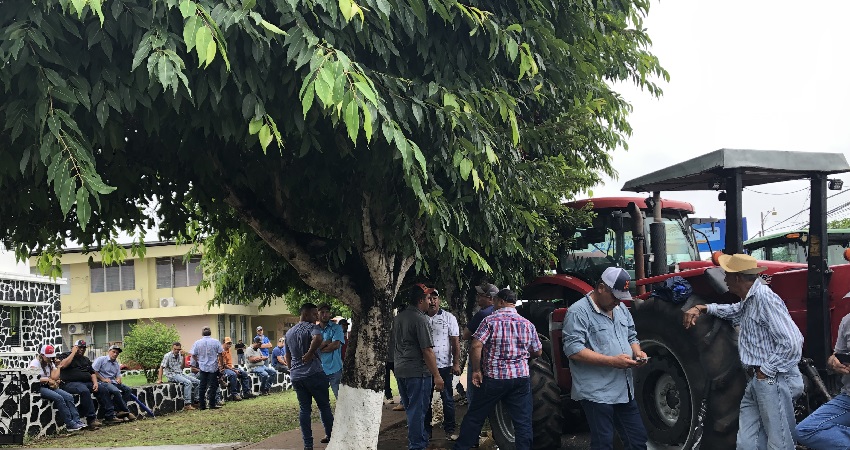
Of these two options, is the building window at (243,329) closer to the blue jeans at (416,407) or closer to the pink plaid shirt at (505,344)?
the blue jeans at (416,407)

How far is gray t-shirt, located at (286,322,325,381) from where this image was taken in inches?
406

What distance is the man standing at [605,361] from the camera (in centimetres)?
684

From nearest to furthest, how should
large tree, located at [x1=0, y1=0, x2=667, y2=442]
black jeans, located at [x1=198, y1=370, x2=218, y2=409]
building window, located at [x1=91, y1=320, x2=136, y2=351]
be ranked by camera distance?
large tree, located at [x1=0, y1=0, x2=667, y2=442]
black jeans, located at [x1=198, y1=370, x2=218, y2=409]
building window, located at [x1=91, y1=320, x2=136, y2=351]

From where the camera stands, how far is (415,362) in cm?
911

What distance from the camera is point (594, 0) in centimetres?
898

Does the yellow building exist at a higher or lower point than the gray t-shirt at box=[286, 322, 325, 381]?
lower

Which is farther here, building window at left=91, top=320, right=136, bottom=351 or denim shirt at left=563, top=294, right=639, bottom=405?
building window at left=91, top=320, right=136, bottom=351

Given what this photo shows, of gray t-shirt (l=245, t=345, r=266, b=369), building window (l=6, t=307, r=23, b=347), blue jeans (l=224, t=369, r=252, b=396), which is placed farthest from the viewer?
building window (l=6, t=307, r=23, b=347)

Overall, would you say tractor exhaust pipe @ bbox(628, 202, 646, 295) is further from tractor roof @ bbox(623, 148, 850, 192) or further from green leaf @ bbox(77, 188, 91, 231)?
green leaf @ bbox(77, 188, 91, 231)

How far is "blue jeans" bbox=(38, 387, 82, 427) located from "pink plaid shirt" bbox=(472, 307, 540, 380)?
9063 mm

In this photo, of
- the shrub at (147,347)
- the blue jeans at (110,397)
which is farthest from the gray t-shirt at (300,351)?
the shrub at (147,347)


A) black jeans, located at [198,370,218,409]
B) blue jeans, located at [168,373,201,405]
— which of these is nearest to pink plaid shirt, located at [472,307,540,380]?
black jeans, located at [198,370,218,409]

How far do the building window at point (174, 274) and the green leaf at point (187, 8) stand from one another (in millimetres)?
36826

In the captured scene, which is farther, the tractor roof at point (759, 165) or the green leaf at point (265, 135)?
the tractor roof at point (759, 165)
